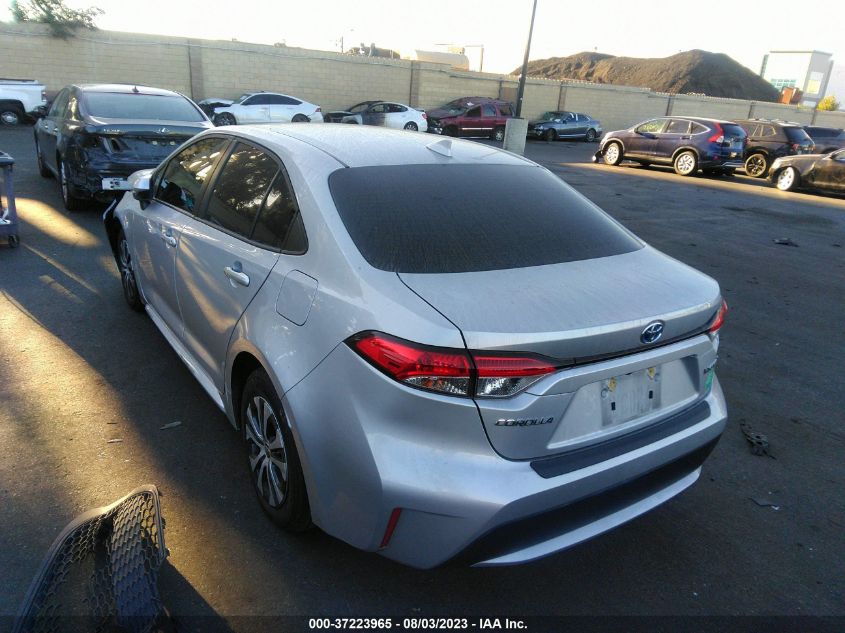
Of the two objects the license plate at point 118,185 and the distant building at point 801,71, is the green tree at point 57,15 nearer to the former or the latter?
the license plate at point 118,185

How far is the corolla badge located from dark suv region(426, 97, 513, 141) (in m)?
25.2

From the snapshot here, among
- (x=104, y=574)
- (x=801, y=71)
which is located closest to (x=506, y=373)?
(x=104, y=574)

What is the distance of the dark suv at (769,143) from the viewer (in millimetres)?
19141

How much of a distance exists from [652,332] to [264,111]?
22757mm

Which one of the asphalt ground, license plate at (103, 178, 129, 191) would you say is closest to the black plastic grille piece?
the asphalt ground

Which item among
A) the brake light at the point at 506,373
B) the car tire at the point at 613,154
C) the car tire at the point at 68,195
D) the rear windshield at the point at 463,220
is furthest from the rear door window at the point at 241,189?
the car tire at the point at 613,154

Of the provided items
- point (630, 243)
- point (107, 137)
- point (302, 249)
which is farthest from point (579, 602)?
point (107, 137)

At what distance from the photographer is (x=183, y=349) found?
3.62 metres

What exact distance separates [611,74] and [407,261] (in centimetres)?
9458

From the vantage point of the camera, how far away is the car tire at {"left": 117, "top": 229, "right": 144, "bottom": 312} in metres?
4.76

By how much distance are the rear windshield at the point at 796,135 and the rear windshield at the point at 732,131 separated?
7.36 ft

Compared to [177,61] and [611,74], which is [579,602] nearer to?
[177,61]

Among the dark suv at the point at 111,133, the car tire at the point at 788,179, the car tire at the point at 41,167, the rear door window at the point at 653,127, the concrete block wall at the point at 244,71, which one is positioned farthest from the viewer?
the concrete block wall at the point at 244,71

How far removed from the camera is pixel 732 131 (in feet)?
58.7
